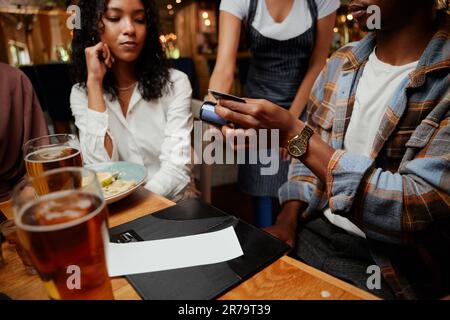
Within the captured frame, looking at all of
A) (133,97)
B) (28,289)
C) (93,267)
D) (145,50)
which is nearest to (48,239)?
(93,267)

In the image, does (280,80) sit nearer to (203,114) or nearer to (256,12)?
(256,12)

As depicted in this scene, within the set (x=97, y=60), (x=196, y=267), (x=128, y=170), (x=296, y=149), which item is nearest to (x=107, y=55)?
(x=97, y=60)

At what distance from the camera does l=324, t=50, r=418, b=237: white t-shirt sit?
1.07 metres

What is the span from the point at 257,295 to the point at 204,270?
0.11 m

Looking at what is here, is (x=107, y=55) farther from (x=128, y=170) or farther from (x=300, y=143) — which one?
→ (x=300, y=143)

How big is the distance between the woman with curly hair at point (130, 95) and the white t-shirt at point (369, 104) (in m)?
0.69

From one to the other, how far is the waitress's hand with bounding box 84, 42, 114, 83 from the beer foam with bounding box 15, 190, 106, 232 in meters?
1.15

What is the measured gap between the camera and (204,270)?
2.03 ft

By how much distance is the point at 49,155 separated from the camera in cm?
77

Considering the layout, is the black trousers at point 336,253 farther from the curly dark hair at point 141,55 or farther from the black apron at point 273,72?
the curly dark hair at point 141,55

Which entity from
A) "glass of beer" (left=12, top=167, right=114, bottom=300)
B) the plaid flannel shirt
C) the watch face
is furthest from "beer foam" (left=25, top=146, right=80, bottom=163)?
the plaid flannel shirt

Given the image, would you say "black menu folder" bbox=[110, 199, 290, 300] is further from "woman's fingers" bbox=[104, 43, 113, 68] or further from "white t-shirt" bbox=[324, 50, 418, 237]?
"woman's fingers" bbox=[104, 43, 113, 68]

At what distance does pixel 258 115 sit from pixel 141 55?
3.67ft

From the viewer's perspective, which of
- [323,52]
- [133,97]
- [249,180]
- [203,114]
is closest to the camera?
[203,114]
